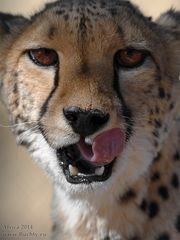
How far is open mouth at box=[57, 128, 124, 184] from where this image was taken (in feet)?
7.42

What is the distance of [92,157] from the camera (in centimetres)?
227

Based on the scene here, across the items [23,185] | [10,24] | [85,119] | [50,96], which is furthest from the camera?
[23,185]

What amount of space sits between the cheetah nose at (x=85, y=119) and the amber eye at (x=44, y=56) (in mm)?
203

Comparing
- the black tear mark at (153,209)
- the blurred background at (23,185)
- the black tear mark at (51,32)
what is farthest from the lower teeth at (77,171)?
the blurred background at (23,185)

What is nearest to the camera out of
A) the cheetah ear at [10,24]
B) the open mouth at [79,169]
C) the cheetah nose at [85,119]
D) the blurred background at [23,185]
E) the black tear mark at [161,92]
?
the cheetah nose at [85,119]

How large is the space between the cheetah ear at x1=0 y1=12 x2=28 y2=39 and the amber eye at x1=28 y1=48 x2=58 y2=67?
17 cm

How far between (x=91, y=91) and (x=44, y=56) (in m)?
0.22

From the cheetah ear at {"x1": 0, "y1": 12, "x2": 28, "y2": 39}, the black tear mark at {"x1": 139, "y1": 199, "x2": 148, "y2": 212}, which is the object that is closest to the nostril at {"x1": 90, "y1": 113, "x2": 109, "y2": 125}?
the black tear mark at {"x1": 139, "y1": 199, "x2": 148, "y2": 212}

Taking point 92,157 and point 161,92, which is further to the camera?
point 161,92

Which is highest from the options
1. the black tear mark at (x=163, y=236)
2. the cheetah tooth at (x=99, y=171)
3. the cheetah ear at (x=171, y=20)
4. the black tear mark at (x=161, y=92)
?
the cheetah ear at (x=171, y=20)

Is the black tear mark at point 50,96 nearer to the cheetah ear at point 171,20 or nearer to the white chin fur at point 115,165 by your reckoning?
the white chin fur at point 115,165

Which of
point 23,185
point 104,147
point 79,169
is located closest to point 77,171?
point 79,169

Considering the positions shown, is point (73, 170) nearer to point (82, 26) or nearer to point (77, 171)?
point (77, 171)

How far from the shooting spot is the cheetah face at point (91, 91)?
2.26 meters
